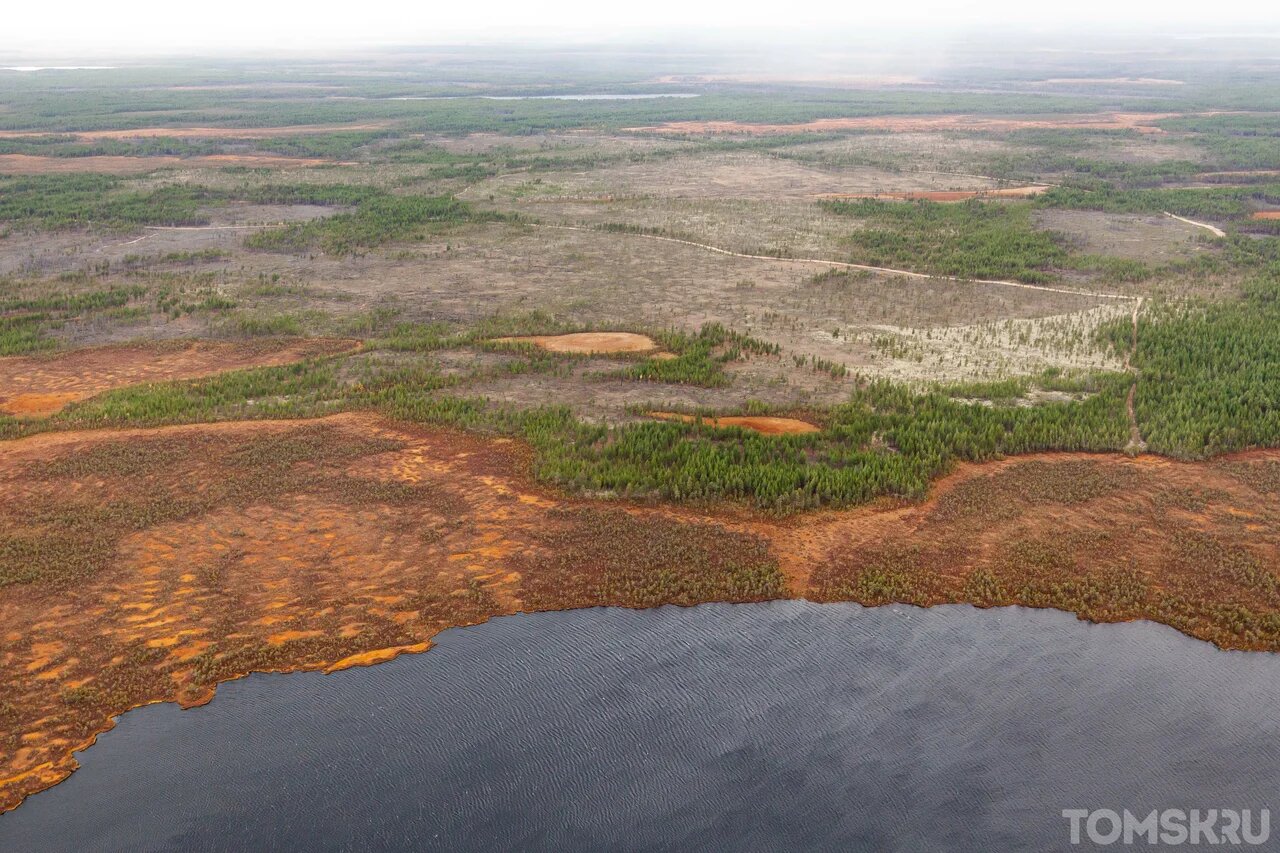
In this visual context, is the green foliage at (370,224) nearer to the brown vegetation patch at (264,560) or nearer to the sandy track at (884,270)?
the sandy track at (884,270)

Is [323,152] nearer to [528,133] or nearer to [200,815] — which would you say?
[528,133]

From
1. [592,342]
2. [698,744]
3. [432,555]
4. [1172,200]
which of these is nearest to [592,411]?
[592,342]

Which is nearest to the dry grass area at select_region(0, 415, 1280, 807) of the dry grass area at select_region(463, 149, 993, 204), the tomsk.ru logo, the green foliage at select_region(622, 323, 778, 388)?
the tomsk.ru logo

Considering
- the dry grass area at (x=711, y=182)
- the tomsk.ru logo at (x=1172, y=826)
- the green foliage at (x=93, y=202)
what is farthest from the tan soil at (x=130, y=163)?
the tomsk.ru logo at (x=1172, y=826)

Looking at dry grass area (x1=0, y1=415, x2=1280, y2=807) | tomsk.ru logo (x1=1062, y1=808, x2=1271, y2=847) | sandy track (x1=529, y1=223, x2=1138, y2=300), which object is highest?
sandy track (x1=529, y1=223, x2=1138, y2=300)

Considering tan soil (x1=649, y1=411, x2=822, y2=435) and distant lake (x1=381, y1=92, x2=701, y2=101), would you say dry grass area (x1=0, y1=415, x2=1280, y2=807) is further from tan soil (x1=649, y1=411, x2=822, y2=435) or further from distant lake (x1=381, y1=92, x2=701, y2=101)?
distant lake (x1=381, y1=92, x2=701, y2=101)
